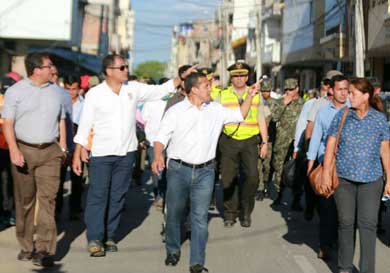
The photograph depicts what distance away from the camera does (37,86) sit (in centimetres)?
733

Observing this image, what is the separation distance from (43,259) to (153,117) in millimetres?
4107

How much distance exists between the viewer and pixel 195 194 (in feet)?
23.4

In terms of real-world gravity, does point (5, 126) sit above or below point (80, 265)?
above

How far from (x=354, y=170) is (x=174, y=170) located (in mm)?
1709

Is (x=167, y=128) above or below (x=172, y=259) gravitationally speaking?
above

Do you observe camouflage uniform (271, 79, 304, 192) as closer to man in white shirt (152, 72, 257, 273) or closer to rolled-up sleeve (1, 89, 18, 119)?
man in white shirt (152, 72, 257, 273)

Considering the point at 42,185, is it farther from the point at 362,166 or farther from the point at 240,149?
the point at 240,149

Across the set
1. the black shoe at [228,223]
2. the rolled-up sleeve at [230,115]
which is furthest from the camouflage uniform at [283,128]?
the rolled-up sleeve at [230,115]

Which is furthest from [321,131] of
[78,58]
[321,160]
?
[78,58]

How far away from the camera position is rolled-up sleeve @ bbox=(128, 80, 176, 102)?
8.11 meters

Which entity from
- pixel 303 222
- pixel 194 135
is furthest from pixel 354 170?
pixel 303 222

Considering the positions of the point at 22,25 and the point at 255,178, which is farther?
the point at 22,25

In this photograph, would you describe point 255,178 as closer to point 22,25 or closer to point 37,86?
point 37,86

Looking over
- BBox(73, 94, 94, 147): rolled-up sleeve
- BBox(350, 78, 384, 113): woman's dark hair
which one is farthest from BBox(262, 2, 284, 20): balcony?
BBox(350, 78, 384, 113): woman's dark hair
